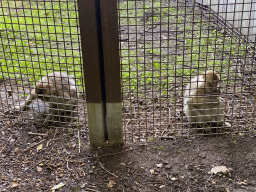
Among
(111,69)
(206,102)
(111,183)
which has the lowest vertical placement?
(111,183)

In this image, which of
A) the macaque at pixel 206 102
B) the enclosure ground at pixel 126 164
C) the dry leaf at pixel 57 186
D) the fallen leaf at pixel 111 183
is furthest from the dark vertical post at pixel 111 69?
the macaque at pixel 206 102

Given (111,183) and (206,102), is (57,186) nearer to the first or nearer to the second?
(111,183)

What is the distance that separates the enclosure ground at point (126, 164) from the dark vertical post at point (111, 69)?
0.32 m

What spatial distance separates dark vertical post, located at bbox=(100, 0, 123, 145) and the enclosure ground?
320 mm

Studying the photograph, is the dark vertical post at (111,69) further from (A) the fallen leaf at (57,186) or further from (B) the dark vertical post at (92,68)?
(A) the fallen leaf at (57,186)

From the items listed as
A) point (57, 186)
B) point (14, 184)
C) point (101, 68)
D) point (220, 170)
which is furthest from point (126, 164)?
point (14, 184)

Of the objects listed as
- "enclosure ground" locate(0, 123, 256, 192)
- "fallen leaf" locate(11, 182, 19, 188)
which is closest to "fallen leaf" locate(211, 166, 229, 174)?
"enclosure ground" locate(0, 123, 256, 192)

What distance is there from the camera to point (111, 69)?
396cm

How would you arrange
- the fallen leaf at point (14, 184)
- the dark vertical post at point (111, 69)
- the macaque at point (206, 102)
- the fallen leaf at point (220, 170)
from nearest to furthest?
the dark vertical post at point (111, 69)
the fallen leaf at point (14, 184)
the fallen leaf at point (220, 170)
the macaque at point (206, 102)

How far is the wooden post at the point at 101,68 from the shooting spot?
146 inches

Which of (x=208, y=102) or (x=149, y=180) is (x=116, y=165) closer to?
(x=149, y=180)

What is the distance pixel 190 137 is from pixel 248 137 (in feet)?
2.77

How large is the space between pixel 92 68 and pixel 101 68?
5.2 inches

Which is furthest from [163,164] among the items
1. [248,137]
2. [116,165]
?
[248,137]
